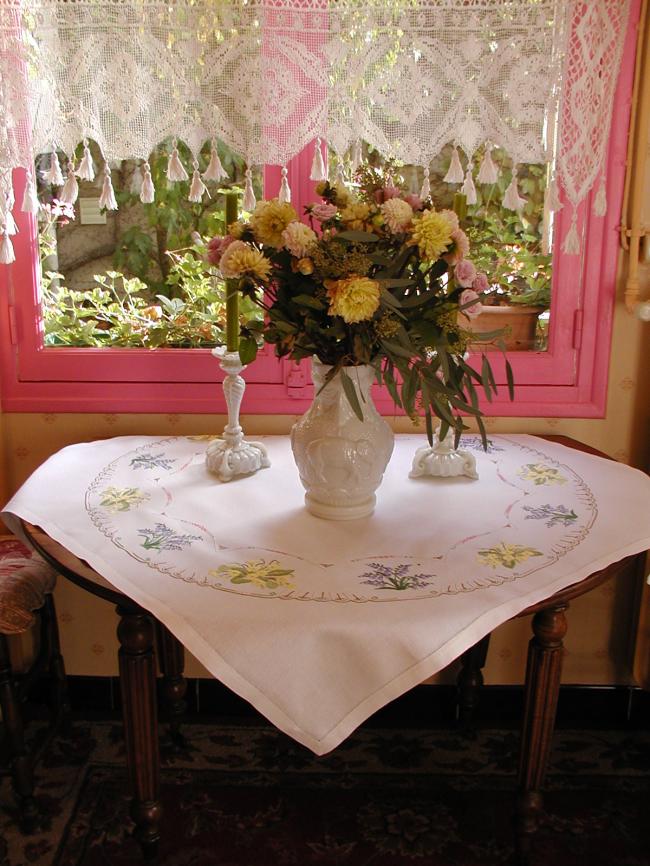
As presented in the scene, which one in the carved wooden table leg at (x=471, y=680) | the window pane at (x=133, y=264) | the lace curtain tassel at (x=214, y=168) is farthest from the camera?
the carved wooden table leg at (x=471, y=680)

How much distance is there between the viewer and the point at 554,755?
2240 millimetres

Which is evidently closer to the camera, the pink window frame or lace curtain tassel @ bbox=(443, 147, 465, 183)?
lace curtain tassel @ bbox=(443, 147, 465, 183)

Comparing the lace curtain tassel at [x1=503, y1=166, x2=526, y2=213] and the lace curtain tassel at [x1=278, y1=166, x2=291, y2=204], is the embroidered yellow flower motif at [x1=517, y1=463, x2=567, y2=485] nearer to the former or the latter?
the lace curtain tassel at [x1=503, y1=166, x2=526, y2=213]

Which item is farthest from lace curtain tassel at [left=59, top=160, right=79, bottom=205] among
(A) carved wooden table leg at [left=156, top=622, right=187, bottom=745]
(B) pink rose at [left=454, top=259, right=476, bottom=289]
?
(A) carved wooden table leg at [left=156, top=622, right=187, bottom=745]

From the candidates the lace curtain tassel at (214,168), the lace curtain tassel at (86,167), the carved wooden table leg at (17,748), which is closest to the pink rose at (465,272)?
the lace curtain tassel at (214,168)

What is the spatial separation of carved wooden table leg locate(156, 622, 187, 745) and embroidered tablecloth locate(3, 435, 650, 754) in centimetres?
54

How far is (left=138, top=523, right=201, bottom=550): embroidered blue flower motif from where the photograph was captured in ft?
4.97

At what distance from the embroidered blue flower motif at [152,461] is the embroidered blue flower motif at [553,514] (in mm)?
782

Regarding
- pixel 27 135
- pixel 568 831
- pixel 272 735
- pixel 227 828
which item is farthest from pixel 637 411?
pixel 27 135

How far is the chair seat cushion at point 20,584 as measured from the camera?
1831 millimetres

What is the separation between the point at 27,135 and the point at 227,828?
1.60m

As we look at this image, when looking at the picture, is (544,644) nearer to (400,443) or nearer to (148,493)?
(400,443)

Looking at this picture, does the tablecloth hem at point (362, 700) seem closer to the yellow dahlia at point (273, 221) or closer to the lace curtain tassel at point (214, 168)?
the yellow dahlia at point (273, 221)

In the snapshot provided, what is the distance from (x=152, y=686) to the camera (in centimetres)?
157
